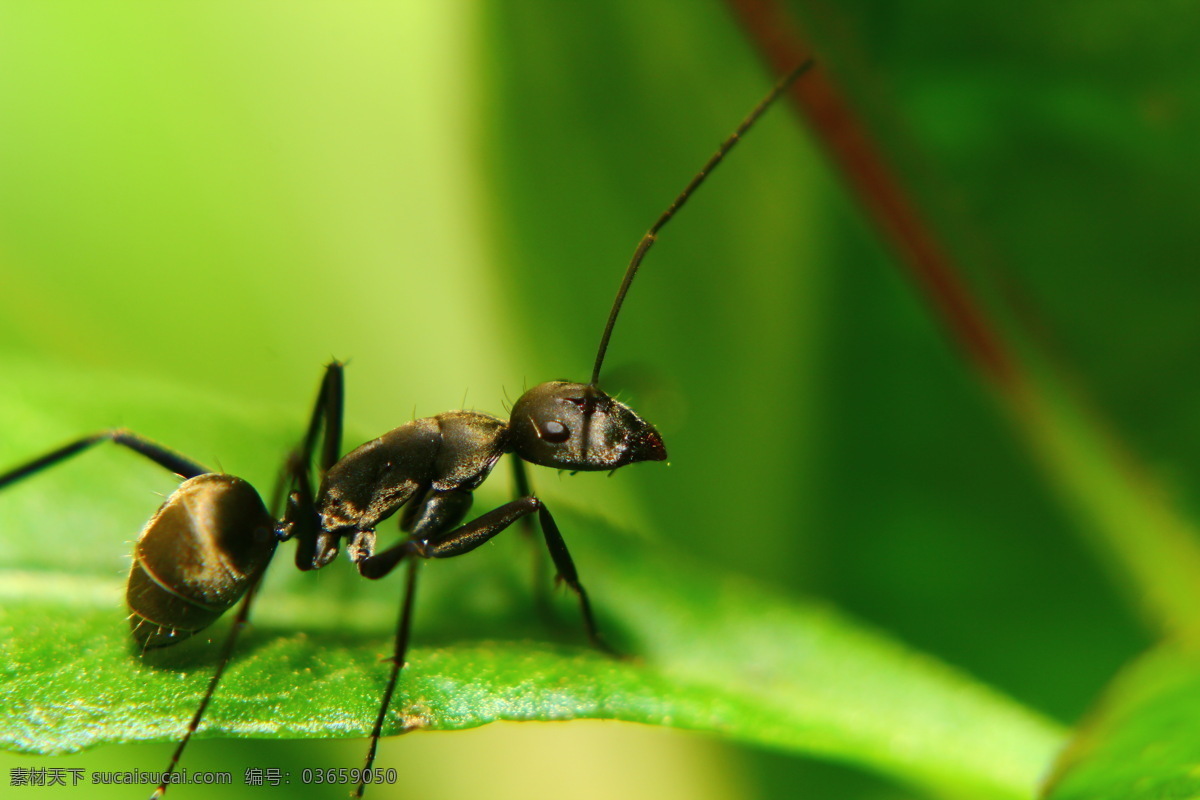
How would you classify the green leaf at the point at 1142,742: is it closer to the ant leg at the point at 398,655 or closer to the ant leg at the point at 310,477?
the ant leg at the point at 398,655

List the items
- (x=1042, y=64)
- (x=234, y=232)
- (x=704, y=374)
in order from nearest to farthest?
(x=1042, y=64), (x=704, y=374), (x=234, y=232)

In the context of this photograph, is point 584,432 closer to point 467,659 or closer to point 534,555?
point 534,555

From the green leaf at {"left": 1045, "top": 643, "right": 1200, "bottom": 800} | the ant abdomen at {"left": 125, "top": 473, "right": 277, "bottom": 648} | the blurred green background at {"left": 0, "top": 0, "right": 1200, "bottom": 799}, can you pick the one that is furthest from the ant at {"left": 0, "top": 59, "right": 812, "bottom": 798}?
the green leaf at {"left": 1045, "top": 643, "right": 1200, "bottom": 800}

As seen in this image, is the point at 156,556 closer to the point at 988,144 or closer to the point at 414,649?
the point at 414,649

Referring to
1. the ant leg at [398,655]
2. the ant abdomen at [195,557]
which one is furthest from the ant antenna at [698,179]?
the ant abdomen at [195,557]

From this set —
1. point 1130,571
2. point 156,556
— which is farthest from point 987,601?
point 156,556

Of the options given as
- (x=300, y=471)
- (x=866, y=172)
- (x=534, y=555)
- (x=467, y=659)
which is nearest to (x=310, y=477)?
(x=300, y=471)
